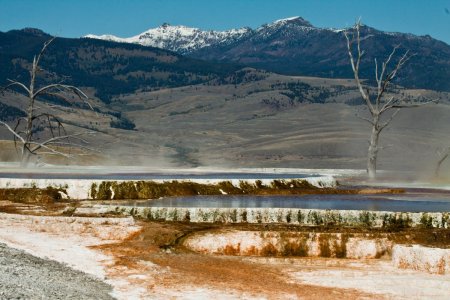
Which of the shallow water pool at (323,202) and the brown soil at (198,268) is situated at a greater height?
the shallow water pool at (323,202)

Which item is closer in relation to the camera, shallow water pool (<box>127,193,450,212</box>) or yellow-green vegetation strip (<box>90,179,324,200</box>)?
shallow water pool (<box>127,193,450,212</box>)

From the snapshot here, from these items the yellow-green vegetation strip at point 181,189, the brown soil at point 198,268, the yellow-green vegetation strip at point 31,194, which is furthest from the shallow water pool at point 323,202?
the brown soil at point 198,268

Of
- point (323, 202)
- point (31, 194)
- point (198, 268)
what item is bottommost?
point (198, 268)

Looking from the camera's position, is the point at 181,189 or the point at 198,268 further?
the point at 181,189

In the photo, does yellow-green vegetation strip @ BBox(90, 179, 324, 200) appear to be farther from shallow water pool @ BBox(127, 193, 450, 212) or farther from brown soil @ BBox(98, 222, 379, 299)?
brown soil @ BBox(98, 222, 379, 299)

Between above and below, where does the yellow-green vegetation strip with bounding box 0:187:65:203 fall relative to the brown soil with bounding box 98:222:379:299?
above

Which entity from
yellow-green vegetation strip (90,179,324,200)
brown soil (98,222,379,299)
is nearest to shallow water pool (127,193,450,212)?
yellow-green vegetation strip (90,179,324,200)

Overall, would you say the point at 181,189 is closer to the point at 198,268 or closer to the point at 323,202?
the point at 323,202

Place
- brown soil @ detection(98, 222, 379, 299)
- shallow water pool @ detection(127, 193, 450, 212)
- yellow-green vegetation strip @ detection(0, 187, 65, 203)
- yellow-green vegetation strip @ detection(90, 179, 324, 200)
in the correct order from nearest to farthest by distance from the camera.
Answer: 1. brown soil @ detection(98, 222, 379, 299)
2. shallow water pool @ detection(127, 193, 450, 212)
3. yellow-green vegetation strip @ detection(0, 187, 65, 203)
4. yellow-green vegetation strip @ detection(90, 179, 324, 200)

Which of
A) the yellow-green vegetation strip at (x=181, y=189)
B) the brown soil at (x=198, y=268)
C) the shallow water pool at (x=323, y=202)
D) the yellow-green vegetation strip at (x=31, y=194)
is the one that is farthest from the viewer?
the yellow-green vegetation strip at (x=181, y=189)

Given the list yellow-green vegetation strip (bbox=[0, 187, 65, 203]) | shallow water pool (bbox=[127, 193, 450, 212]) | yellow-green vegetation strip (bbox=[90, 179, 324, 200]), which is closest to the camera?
shallow water pool (bbox=[127, 193, 450, 212])

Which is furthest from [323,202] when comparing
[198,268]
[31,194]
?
[198,268]

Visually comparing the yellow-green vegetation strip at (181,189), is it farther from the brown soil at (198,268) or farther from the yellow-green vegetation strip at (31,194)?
the brown soil at (198,268)

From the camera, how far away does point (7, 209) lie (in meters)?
26.4
